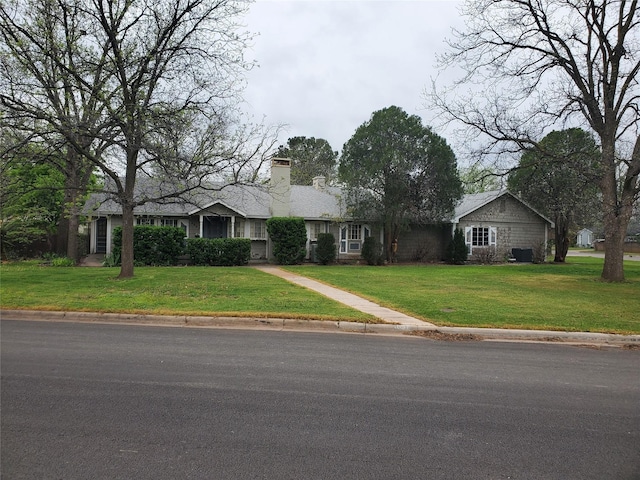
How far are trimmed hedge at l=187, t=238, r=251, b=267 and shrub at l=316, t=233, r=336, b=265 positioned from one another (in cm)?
399

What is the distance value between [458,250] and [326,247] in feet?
27.3

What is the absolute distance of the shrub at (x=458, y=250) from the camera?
84.6 ft

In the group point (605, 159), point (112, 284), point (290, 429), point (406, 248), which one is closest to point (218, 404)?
point (290, 429)

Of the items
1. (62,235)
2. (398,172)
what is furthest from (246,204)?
(62,235)

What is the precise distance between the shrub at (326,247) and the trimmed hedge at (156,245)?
702cm

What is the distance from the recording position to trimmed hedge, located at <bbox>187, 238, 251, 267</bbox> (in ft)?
69.1

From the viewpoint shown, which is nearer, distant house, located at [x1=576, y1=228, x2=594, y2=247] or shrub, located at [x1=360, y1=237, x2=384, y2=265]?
shrub, located at [x1=360, y1=237, x2=384, y2=265]

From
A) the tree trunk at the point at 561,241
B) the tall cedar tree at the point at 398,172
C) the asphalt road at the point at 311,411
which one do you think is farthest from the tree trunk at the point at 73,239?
the tree trunk at the point at 561,241

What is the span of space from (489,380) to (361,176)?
729 inches

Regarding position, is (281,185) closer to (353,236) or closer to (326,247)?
(326,247)

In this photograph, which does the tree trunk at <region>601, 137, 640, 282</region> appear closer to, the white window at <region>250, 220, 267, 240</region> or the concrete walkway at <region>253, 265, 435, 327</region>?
the concrete walkway at <region>253, 265, 435, 327</region>

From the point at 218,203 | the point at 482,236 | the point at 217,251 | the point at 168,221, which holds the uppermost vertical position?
the point at 218,203

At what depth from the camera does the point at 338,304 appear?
1023 cm

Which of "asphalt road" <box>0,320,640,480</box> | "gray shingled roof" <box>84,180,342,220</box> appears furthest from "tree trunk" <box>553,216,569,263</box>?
"asphalt road" <box>0,320,640,480</box>
